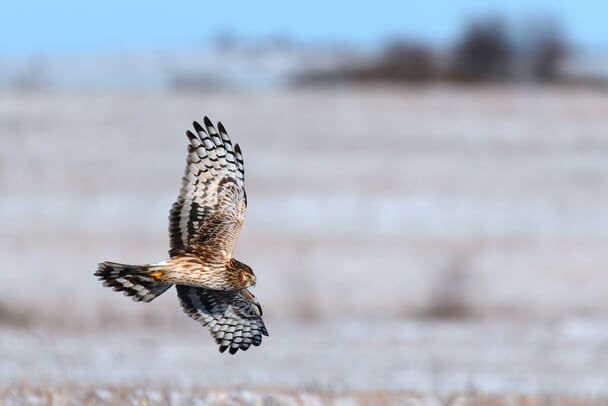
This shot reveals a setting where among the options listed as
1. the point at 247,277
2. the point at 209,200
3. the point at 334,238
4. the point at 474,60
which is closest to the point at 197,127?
the point at 209,200

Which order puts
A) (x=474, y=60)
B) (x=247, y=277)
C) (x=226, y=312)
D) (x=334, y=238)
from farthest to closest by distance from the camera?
(x=474, y=60)
(x=334, y=238)
(x=226, y=312)
(x=247, y=277)

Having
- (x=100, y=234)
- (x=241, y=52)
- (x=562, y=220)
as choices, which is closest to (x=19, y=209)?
(x=100, y=234)

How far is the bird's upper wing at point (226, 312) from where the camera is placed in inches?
129

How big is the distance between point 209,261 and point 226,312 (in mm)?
274

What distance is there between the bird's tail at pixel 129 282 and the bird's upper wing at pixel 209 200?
0.15 meters

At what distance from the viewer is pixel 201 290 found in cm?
343

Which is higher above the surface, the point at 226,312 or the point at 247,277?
the point at 247,277

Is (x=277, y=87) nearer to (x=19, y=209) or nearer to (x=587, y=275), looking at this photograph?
(x=19, y=209)

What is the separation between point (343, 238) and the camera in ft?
48.9

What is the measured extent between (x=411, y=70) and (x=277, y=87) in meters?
4.24

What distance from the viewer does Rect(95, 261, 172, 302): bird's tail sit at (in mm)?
3064

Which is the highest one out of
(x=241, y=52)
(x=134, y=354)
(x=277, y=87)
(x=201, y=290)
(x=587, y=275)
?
(x=241, y=52)

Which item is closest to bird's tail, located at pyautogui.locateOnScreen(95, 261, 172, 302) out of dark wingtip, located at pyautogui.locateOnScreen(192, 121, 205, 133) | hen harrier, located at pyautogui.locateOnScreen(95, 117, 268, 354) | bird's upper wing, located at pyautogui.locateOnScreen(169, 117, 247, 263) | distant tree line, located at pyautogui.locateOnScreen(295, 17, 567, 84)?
hen harrier, located at pyautogui.locateOnScreen(95, 117, 268, 354)

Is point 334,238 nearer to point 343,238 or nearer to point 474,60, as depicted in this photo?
point 343,238
